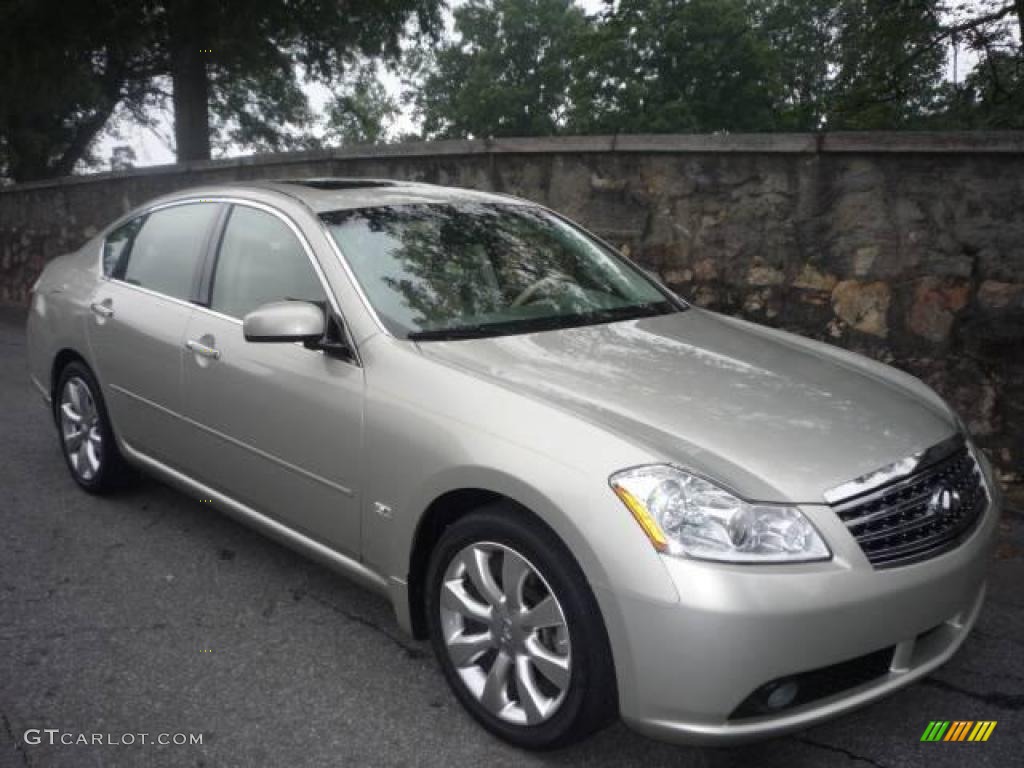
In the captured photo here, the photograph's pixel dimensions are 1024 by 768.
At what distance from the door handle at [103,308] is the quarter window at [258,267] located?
2.83 feet

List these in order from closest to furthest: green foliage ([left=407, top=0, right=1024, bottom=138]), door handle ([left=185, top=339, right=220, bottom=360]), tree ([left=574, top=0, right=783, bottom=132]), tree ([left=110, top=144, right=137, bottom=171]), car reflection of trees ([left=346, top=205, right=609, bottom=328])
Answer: car reflection of trees ([left=346, top=205, right=609, bottom=328]), door handle ([left=185, top=339, right=220, bottom=360]), green foliage ([left=407, top=0, right=1024, bottom=138]), tree ([left=110, top=144, right=137, bottom=171]), tree ([left=574, top=0, right=783, bottom=132])

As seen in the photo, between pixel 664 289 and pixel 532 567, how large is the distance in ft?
6.08

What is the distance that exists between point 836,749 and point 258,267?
2.64 metres

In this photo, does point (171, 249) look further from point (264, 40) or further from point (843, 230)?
point (264, 40)

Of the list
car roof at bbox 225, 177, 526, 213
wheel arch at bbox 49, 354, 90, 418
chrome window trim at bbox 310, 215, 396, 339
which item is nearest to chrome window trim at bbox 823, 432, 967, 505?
chrome window trim at bbox 310, 215, 396, 339

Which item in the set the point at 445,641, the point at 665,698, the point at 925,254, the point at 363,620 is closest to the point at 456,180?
the point at 925,254

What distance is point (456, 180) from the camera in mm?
A: 7613

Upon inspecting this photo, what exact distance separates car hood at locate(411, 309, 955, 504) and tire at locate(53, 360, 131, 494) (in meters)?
2.33

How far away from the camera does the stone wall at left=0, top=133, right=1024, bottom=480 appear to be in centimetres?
496

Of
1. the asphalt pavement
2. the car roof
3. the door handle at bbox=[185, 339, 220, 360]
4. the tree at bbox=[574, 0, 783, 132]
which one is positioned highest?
the tree at bbox=[574, 0, 783, 132]

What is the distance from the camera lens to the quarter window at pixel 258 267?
134 inches

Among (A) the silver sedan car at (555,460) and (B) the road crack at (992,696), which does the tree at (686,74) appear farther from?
(B) the road crack at (992,696)

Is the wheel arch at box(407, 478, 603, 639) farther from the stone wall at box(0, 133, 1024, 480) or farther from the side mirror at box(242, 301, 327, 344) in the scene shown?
the stone wall at box(0, 133, 1024, 480)

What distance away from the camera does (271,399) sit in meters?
3.29
